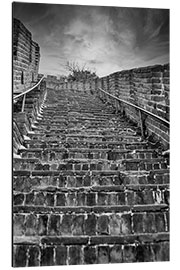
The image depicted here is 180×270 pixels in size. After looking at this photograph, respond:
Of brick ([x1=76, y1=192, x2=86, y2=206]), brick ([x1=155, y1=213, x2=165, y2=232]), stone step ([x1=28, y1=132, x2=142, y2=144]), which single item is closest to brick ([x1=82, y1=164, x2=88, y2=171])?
brick ([x1=76, y1=192, x2=86, y2=206])

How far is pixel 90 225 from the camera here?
1.73 metres

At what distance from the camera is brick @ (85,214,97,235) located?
67.8 inches

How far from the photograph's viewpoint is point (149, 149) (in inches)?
88.7

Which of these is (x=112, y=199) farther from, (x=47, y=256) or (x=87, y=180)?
(x=47, y=256)

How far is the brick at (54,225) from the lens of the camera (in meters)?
1.71

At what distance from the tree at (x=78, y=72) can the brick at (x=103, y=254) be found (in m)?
1.30

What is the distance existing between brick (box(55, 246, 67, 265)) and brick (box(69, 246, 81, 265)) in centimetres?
4

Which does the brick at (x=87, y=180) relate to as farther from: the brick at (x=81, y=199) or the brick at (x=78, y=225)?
the brick at (x=78, y=225)

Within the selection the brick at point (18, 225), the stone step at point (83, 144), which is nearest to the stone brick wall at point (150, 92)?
the stone step at point (83, 144)

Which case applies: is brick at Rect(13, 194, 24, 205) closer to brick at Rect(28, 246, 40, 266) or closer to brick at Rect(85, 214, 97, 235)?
brick at Rect(28, 246, 40, 266)

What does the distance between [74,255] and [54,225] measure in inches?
8.8
